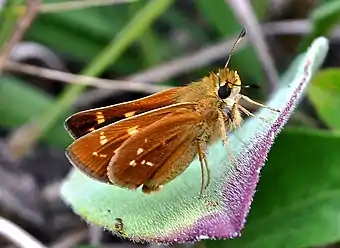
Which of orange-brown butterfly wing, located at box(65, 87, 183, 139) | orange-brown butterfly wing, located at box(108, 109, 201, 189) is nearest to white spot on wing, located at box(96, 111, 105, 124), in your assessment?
orange-brown butterfly wing, located at box(65, 87, 183, 139)

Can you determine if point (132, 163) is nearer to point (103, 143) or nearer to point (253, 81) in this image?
point (103, 143)

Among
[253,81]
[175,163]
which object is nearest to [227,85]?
[175,163]

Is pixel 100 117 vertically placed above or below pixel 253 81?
below

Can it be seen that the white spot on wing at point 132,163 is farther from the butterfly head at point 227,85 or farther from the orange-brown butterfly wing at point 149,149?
the butterfly head at point 227,85

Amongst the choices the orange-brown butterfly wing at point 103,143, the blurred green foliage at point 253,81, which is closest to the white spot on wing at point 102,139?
the orange-brown butterfly wing at point 103,143

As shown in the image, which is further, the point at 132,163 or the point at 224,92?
the point at 224,92

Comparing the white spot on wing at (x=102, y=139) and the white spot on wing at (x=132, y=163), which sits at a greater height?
the white spot on wing at (x=102, y=139)
